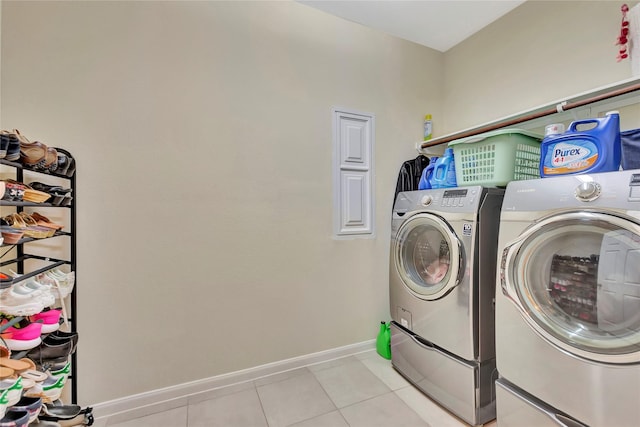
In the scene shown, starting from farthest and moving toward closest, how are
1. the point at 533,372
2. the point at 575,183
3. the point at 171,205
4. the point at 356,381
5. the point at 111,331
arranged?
the point at 356,381 < the point at 171,205 < the point at 111,331 < the point at 533,372 < the point at 575,183

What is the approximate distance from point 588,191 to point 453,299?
0.77 m

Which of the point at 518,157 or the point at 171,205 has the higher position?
the point at 518,157

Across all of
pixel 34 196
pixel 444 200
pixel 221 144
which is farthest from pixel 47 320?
pixel 444 200

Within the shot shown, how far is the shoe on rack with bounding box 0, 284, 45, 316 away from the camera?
1012 mm

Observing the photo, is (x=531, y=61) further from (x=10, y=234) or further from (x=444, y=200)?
(x=10, y=234)

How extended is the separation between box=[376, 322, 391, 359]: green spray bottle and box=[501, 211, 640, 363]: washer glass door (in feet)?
3.48

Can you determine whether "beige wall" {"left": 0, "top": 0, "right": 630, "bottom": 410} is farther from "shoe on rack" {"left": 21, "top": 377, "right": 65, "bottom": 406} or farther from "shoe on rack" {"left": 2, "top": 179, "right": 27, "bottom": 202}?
"shoe on rack" {"left": 2, "top": 179, "right": 27, "bottom": 202}

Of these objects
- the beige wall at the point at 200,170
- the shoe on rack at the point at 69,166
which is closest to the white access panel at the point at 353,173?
the beige wall at the point at 200,170

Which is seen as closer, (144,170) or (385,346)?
(144,170)

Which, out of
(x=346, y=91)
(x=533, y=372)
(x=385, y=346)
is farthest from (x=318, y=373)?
(x=346, y=91)

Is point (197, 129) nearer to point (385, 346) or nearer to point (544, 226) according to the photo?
point (544, 226)

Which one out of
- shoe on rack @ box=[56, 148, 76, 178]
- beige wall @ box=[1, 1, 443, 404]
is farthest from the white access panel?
shoe on rack @ box=[56, 148, 76, 178]

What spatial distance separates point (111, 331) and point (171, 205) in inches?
29.5

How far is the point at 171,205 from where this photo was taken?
5.38 ft
